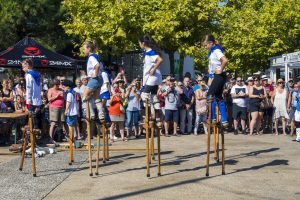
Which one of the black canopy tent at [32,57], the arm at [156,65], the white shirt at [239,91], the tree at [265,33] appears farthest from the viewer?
the tree at [265,33]

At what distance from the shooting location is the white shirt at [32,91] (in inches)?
437

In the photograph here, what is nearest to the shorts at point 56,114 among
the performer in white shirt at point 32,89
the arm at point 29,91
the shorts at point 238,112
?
the performer in white shirt at point 32,89

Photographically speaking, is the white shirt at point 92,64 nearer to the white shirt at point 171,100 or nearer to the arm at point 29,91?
the arm at point 29,91

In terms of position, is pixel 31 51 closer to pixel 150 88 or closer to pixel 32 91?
pixel 32 91

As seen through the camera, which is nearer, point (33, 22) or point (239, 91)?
point (239, 91)

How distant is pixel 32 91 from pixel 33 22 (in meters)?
19.4

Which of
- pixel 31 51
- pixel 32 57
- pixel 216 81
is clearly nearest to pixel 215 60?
pixel 216 81

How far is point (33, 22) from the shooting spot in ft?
97.7

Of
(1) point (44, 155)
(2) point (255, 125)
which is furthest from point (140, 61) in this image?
(1) point (44, 155)

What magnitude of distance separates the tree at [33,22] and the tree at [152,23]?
5.90ft

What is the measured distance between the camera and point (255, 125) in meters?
19.2

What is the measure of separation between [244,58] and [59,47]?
15274 mm

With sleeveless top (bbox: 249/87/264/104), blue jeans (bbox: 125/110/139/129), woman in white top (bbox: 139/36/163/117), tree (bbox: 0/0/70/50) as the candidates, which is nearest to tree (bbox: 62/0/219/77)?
tree (bbox: 0/0/70/50)

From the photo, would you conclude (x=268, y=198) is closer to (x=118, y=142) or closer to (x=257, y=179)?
(x=257, y=179)
